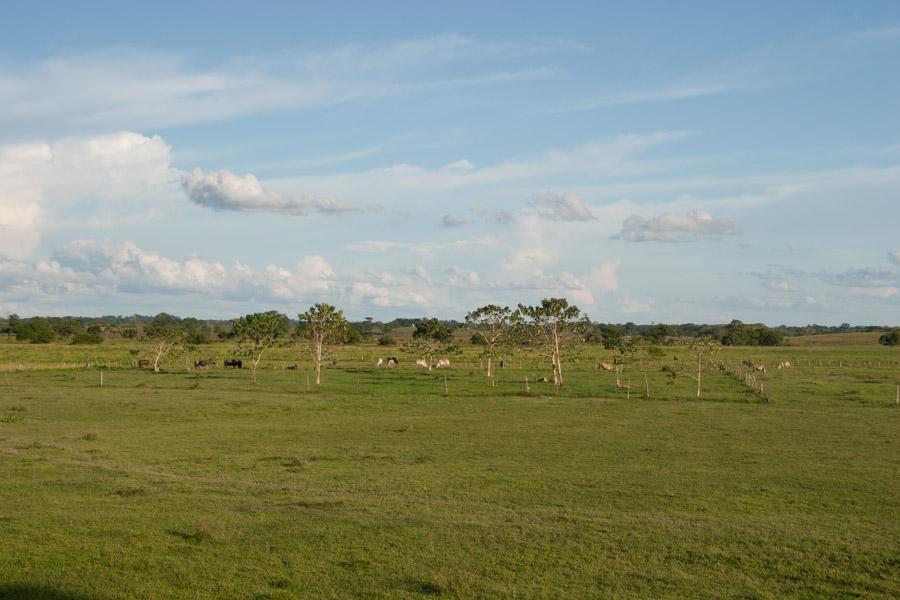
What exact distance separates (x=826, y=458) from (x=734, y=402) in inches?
854

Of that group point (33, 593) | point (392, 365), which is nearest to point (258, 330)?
point (392, 365)

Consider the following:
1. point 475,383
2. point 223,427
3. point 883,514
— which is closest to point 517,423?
point 223,427

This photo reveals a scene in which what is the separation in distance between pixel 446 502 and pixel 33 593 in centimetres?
966

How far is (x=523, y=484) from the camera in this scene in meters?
21.9

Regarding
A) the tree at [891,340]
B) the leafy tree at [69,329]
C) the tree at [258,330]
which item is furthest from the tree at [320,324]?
the tree at [891,340]

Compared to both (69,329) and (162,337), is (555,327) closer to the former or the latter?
(162,337)

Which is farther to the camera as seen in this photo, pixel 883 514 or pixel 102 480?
pixel 102 480

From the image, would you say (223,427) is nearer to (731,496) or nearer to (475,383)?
(731,496)

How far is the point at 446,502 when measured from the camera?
19.4 metres

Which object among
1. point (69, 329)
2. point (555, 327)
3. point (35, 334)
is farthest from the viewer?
point (69, 329)

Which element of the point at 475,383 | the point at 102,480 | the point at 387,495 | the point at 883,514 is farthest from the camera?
the point at 475,383

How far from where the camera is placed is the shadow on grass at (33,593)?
12.1 m

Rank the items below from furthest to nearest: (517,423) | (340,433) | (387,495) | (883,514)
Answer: (517,423)
(340,433)
(387,495)
(883,514)

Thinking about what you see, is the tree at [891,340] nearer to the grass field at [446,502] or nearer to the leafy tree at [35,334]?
the grass field at [446,502]
